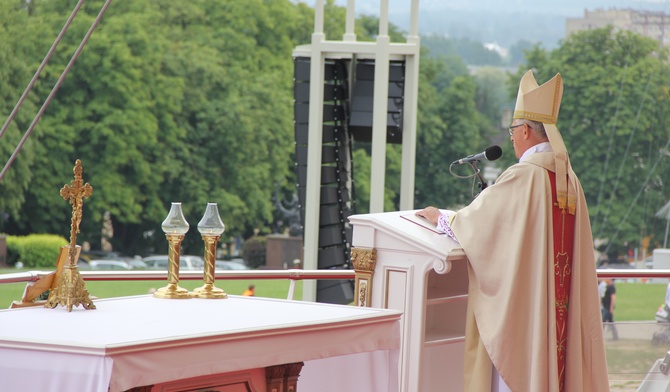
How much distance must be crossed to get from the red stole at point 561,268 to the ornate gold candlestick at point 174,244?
65.9 inches

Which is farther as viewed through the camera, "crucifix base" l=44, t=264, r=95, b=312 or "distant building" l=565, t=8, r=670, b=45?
"distant building" l=565, t=8, r=670, b=45

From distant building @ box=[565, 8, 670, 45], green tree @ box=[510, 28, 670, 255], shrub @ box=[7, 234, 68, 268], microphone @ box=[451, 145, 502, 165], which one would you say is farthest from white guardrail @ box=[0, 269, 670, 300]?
distant building @ box=[565, 8, 670, 45]

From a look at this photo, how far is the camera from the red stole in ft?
17.4

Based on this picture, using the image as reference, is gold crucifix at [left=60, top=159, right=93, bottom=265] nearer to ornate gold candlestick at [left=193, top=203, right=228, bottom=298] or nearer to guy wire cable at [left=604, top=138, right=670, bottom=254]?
ornate gold candlestick at [left=193, top=203, right=228, bottom=298]

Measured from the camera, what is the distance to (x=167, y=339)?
3.88 meters

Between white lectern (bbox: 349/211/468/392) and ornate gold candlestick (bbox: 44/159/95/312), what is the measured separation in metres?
1.50

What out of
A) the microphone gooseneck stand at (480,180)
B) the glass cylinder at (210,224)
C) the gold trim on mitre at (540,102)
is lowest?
the glass cylinder at (210,224)

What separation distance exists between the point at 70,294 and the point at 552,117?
7.64ft

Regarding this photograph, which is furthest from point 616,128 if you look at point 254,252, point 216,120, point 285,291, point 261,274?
point 261,274

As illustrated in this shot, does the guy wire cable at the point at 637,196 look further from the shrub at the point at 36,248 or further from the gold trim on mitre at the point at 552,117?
the gold trim on mitre at the point at 552,117

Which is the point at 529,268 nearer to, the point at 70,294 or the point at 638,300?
the point at 70,294

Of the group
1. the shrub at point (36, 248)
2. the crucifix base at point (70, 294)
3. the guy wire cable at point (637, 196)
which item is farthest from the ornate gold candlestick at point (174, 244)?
the guy wire cable at point (637, 196)

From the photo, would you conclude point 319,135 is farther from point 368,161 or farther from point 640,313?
point 640,313

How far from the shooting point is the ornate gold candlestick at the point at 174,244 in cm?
485
